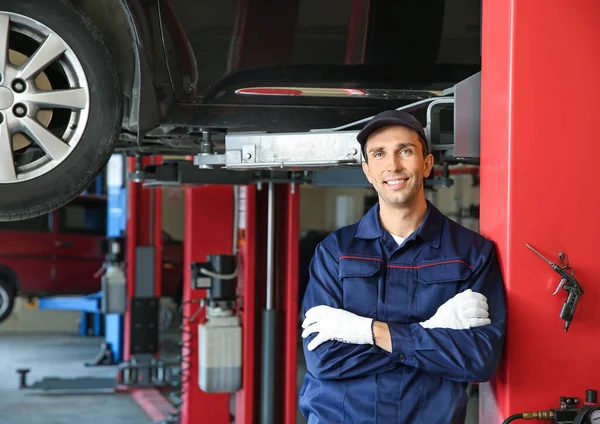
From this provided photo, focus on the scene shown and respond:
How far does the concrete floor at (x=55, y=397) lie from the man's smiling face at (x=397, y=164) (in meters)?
4.20

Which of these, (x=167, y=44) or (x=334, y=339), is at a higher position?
(x=167, y=44)

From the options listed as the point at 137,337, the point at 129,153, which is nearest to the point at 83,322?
the point at 137,337

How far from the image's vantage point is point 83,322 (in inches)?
417

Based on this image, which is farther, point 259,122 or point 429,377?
point 259,122

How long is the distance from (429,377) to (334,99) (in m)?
1.31

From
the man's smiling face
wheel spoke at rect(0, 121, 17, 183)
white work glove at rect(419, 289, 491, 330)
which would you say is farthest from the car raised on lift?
white work glove at rect(419, 289, 491, 330)

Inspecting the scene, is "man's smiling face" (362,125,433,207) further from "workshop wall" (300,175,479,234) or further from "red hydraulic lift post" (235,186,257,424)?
"workshop wall" (300,175,479,234)

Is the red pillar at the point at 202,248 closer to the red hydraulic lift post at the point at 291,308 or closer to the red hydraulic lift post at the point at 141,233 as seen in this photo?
the red hydraulic lift post at the point at 291,308

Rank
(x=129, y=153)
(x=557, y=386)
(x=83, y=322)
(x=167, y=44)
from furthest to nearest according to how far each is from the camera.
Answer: (x=83, y=322) < (x=129, y=153) < (x=167, y=44) < (x=557, y=386)

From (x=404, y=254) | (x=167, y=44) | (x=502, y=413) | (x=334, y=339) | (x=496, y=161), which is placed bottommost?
(x=502, y=413)

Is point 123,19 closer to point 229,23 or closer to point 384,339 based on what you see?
point 229,23

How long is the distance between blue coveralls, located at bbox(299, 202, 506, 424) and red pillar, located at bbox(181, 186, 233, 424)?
299 cm

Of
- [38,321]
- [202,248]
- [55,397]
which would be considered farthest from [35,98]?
[38,321]

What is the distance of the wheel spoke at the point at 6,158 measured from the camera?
2582mm
